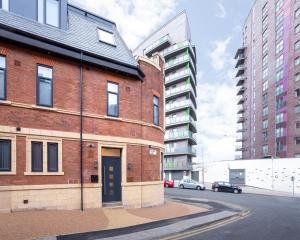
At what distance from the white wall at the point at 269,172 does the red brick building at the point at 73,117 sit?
29.1m

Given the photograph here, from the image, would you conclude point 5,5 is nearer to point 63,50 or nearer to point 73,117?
point 63,50

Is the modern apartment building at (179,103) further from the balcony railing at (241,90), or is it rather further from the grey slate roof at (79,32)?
the grey slate roof at (79,32)

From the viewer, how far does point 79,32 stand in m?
16.7

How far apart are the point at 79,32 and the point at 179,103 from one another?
41572mm

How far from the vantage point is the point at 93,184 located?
15.1 m

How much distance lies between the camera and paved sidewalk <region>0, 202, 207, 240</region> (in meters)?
10.1

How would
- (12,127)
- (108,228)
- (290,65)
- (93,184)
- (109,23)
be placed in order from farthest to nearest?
1. (290,65)
2. (109,23)
3. (93,184)
4. (12,127)
5. (108,228)

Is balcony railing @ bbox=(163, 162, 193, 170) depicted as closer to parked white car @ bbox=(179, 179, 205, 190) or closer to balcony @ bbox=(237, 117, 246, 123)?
parked white car @ bbox=(179, 179, 205, 190)

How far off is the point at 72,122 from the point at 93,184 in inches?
124

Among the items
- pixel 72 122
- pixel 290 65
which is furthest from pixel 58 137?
pixel 290 65

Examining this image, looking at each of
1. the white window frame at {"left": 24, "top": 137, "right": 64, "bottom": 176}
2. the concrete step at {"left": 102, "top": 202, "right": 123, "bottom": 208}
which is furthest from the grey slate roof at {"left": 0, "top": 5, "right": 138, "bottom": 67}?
the concrete step at {"left": 102, "top": 202, "right": 123, "bottom": 208}

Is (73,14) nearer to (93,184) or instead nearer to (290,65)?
(93,184)

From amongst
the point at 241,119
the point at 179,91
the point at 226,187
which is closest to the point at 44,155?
the point at 226,187

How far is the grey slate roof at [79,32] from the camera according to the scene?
14.0m
